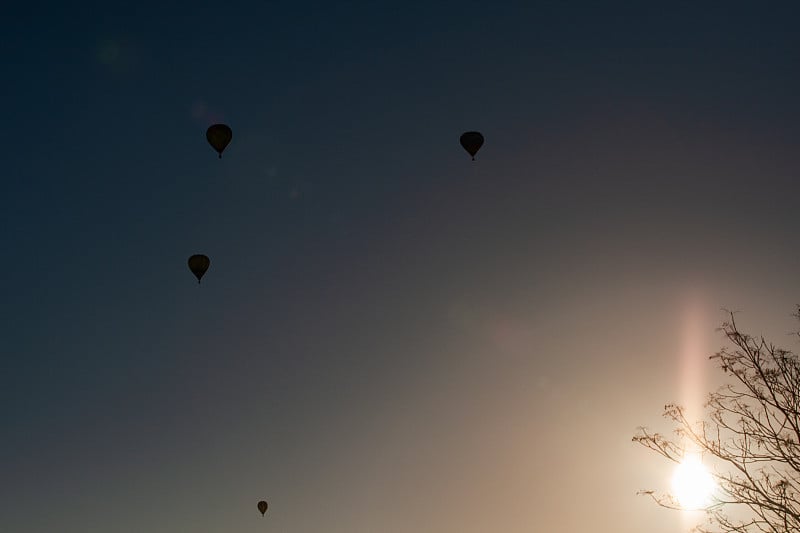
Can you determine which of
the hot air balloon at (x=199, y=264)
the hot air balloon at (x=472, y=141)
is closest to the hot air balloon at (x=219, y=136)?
the hot air balloon at (x=199, y=264)

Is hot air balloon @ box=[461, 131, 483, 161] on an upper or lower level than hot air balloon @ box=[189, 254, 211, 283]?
upper

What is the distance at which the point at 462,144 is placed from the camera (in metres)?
37.8

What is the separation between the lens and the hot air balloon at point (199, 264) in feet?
129

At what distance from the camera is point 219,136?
36125 millimetres

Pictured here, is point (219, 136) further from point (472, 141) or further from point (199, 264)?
point (472, 141)

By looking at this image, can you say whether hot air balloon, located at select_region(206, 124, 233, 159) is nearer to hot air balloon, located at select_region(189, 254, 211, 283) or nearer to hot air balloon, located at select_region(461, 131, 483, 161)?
hot air balloon, located at select_region(189, 254, 211, 283)

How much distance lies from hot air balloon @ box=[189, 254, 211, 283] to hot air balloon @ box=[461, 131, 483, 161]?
1607 centimetres

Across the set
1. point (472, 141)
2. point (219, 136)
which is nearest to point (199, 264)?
point (219, 136)

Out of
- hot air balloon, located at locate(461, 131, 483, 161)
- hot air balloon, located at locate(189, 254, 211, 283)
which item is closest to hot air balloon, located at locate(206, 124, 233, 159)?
hot air balloon, located at locate(189, 254, 211, 283)

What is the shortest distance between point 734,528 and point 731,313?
5.42 metres

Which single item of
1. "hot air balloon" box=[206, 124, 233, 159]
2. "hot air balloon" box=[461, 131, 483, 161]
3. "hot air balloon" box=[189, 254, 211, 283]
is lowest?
"hot air balloon" box=[189, 254, 211, 283]

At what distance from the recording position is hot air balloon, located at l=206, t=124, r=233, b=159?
118 feet

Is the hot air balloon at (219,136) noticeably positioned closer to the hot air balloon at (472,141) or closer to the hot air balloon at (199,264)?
the hot air balloon at (199,264)

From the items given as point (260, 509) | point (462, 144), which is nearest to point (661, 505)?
point (462, 144)
